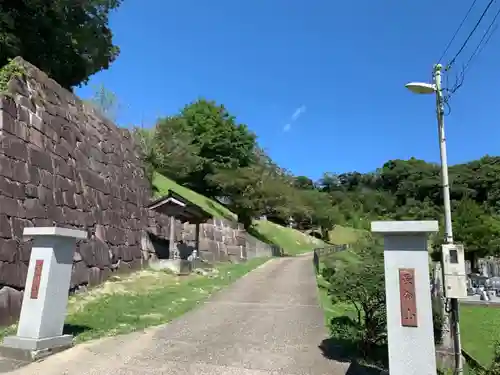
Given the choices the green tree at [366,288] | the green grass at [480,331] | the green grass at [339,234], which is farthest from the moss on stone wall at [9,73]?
the green grass at [339,234]

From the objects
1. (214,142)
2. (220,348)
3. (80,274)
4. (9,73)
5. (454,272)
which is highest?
(214,142)

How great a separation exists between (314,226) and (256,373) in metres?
53.5

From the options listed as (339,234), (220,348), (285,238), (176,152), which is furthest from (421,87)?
(339,234)

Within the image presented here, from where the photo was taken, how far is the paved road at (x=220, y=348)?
5609 millimetres

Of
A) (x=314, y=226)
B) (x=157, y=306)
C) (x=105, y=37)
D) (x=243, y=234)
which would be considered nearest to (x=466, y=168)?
A: (x=314, y=226)

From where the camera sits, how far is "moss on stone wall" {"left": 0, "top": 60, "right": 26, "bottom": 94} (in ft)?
30.9

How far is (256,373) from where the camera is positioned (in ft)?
18.0

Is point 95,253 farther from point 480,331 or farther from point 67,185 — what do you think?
point 480,331

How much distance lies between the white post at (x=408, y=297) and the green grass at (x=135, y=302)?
505 cm

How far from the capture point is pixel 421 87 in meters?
7.10

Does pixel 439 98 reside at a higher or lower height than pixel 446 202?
higher

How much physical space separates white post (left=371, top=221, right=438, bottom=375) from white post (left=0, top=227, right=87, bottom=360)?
190 inches

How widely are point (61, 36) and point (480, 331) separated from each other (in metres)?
16.6

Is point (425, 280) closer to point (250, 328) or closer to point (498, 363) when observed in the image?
point (498, 363)
